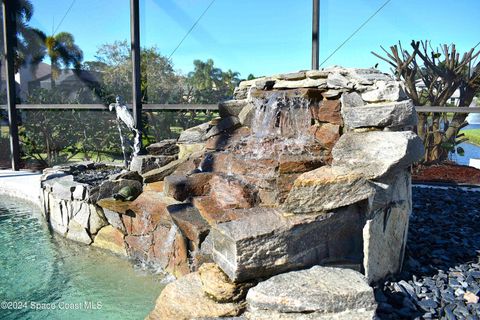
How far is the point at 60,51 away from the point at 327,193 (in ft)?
24.2

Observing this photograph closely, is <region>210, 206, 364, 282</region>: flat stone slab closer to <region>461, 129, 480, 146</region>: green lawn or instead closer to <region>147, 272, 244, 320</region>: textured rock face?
<region>147, 272, 244, 320</region>: textured rock face

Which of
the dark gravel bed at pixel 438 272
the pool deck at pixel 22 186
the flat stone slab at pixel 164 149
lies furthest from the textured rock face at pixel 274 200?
the pool deck at pixel 22 186

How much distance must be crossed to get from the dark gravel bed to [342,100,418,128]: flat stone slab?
33.4 inches

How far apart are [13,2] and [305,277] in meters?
7.29

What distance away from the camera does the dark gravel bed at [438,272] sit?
180 cm

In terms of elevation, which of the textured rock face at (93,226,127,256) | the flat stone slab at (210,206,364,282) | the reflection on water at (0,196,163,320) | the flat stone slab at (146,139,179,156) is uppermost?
the flat stone slab at (146,139,179,156)

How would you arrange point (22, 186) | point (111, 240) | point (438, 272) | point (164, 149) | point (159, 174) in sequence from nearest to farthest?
point (438, 272) → point (111, 240) → point (159, 174) → point (164, 149) → point (22, 186)

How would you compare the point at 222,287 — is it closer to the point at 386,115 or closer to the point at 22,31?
→ the point at 386,115

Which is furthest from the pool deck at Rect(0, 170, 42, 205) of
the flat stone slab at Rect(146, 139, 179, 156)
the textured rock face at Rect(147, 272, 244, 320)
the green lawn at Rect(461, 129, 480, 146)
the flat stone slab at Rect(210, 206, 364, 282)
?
the green lawn at Rect(461, 129, 480, 146)

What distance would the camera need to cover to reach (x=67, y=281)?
2.74m

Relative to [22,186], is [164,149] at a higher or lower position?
higher

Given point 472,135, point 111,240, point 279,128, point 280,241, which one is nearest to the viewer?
point 280,241

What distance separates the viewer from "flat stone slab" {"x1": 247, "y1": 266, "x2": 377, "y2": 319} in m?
1.52

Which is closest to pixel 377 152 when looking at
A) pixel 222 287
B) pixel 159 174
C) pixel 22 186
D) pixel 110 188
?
pixel 222 287
